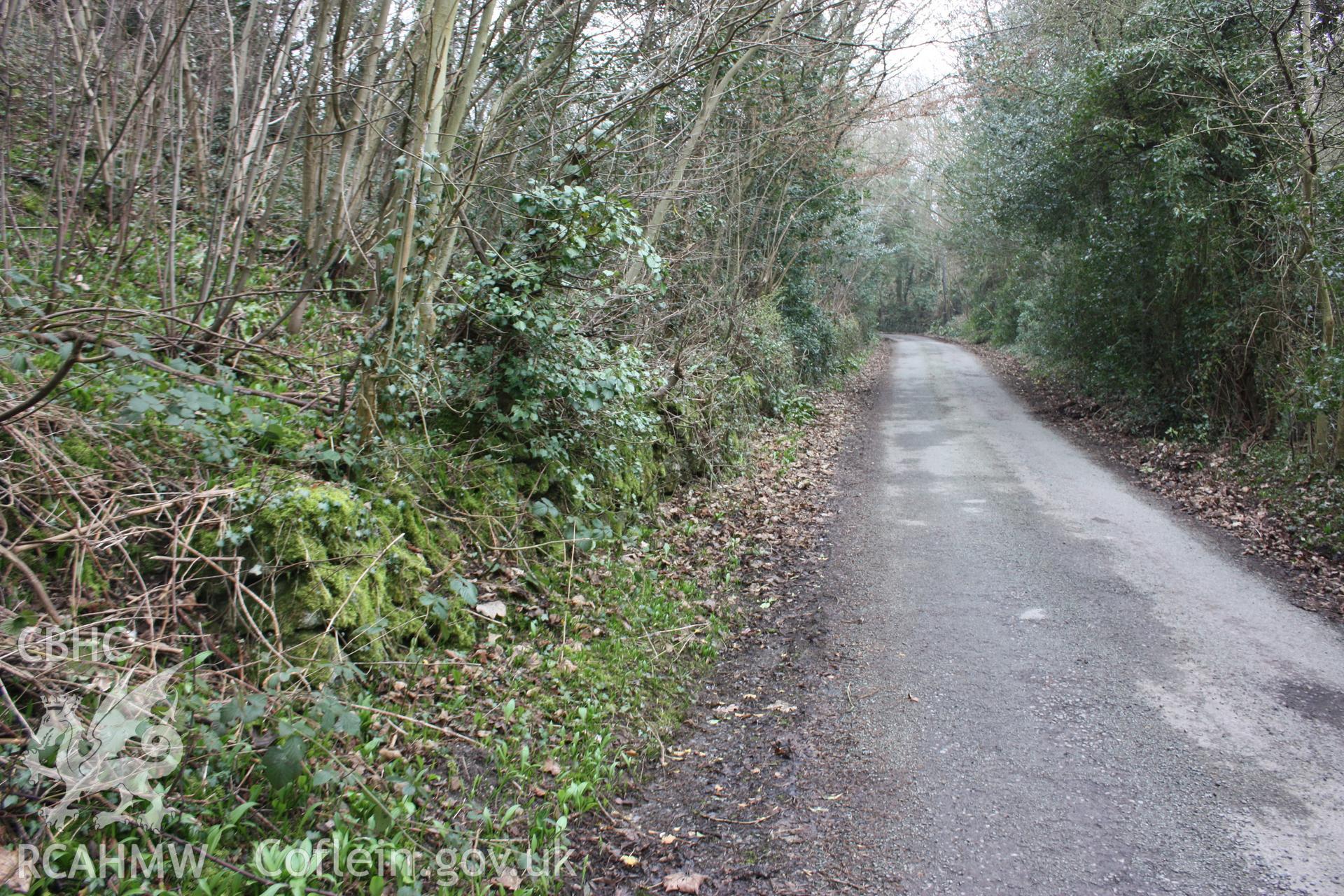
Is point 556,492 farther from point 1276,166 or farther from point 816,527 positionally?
point 1276,166

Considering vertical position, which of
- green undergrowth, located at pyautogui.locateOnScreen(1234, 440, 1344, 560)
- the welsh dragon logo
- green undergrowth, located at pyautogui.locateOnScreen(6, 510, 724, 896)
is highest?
green undergrowth, located at pyautogui.locateOnScreen(1234, 440, 1344, 560)

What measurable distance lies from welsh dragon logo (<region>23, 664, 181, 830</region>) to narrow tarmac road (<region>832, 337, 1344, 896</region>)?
124 inches

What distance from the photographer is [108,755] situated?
114 inches

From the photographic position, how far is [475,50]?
5820mm

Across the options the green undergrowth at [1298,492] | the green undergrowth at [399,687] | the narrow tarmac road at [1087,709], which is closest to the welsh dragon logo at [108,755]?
the green undergrowth at [399,687]

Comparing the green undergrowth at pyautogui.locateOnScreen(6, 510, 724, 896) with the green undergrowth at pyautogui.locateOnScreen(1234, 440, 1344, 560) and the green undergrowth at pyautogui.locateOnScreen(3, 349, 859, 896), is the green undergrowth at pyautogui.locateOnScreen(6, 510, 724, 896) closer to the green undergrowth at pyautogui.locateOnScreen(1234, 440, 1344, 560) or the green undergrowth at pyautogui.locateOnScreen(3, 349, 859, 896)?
the green undergrowth at pyautogui.locateOnScreen(3, 349, 859, 896)

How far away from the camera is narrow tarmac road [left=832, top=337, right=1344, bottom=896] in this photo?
3.72m

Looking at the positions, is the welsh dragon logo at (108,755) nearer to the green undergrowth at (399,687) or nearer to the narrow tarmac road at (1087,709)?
the green undergrowth at (399,687)

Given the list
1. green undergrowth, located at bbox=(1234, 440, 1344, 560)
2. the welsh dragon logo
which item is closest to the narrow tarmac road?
green undergrowth, located at bbox=(1234, 440, 1344, 560)

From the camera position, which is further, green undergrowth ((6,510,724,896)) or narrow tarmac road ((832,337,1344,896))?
narrow tarmac road ((832,337,1344,896))

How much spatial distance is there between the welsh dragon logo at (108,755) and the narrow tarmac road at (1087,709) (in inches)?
124

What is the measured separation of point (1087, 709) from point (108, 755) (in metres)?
5.12

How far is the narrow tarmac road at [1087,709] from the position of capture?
3717 mm

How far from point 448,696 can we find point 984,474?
9163 millimetres
